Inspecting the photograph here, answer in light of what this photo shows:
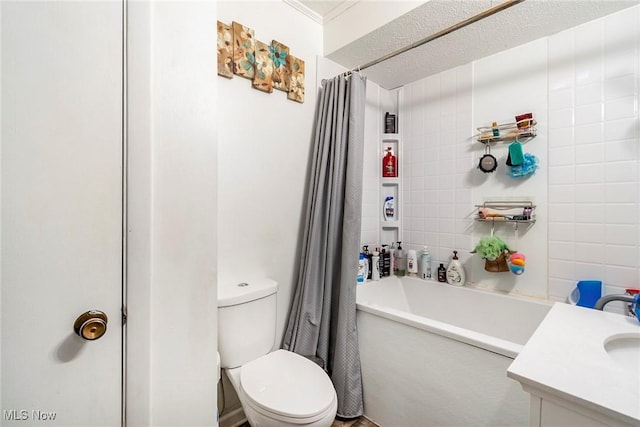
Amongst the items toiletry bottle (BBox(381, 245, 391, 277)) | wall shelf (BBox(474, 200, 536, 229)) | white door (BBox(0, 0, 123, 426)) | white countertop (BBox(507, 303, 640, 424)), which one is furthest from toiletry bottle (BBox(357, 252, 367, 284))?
white door (BBox(0, 0, 123, 426))

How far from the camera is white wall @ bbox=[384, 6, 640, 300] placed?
1359 millimetres

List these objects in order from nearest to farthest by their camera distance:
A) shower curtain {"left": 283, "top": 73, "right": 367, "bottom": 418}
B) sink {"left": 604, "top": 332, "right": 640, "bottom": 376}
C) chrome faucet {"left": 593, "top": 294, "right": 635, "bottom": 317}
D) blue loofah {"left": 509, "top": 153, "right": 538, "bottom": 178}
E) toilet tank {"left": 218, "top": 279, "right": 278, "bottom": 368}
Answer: sink {"left": 604, "top": 332, "right": 640, "bottom": 376} → chrome faucet {"left": 593, "top": 294, "right": 635, "bottom": 317} → toilet tank {"left": 218, "top": 279, "right": 278, "bottom": 368} → shower curtain {"left": 283, "top": 73, "right": 367, "bottom": 418} → blue loofah {"left": 509, "top": 153, "right": 538, "bottom": 178}

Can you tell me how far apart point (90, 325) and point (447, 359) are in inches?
51.0

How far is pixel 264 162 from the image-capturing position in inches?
61.0

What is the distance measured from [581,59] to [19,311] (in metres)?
2.48

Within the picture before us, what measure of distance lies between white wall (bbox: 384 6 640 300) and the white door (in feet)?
6.46

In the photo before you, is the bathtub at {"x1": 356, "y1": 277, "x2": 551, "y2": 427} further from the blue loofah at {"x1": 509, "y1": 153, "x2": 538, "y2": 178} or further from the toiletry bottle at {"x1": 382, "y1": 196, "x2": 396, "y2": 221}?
the blue loofah at {"x1": 509, "y1": 153, "x2": 538, "y2": 178}

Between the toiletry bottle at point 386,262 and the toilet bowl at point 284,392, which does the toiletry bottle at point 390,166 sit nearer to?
the toiletry bottle at point 386,262

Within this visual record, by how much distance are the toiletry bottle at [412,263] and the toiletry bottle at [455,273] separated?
243 millimetres

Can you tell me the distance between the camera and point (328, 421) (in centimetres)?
101

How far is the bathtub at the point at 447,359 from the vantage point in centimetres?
107

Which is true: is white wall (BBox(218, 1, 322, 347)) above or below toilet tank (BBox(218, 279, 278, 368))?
above

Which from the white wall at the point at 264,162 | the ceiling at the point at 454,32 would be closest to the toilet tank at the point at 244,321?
the white wall at the point at 264,162

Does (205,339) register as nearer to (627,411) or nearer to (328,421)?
(328,421)
